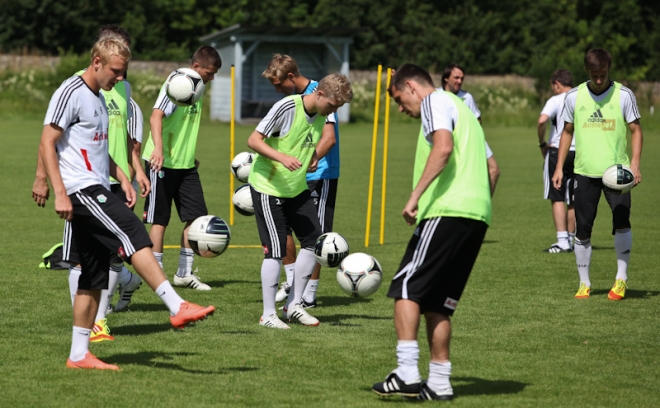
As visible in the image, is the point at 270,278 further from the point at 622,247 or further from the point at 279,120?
the point at 622,247

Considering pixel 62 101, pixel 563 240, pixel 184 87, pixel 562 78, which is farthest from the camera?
pixel 562 78

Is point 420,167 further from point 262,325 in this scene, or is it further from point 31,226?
point 31,226

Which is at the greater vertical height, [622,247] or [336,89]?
[336,89]

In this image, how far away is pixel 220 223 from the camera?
8.27 meters

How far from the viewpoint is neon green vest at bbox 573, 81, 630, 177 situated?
9.27 meters

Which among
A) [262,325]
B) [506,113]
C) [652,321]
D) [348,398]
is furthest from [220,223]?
[506,113]

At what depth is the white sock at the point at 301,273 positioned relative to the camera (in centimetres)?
830

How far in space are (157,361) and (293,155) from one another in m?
2.14

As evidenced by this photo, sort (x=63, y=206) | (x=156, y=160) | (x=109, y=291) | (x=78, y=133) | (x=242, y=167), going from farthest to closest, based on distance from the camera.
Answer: (x=242, y=167)
(x=156, y=160)
(x=109, y=291)
(x=78, y=133)
(x=63, y=206)

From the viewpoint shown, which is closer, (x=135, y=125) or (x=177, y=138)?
(x=135, y=125)

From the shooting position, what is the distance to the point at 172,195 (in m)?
9.88

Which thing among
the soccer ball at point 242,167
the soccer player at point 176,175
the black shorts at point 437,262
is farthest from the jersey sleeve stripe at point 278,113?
the soccer ball at point 242,167

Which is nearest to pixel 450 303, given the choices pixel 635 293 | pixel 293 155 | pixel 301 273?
pixel 293 155

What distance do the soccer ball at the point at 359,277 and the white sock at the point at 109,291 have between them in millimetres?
1791
